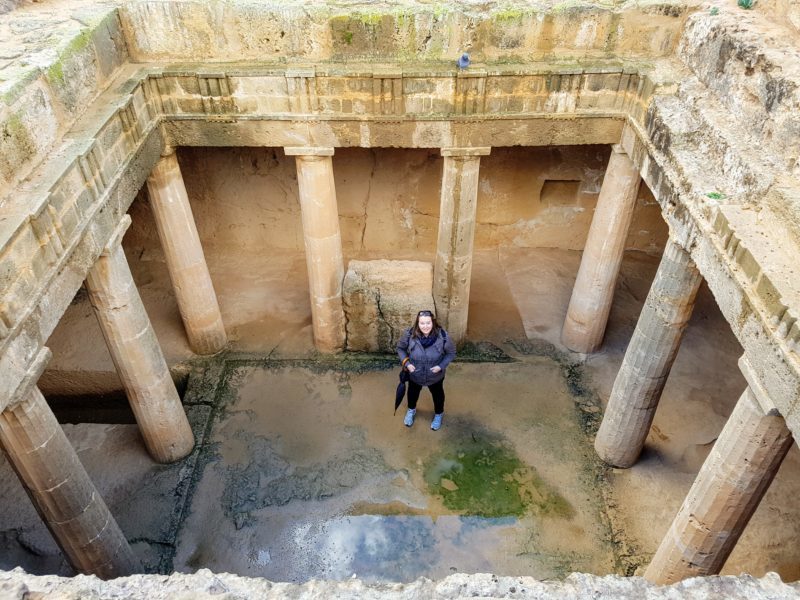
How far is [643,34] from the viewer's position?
6320 mm

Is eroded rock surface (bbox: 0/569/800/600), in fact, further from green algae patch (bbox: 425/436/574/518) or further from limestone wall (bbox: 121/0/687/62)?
limestone wall (bbox: 121/0/687/62)

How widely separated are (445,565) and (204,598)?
3.67 metres

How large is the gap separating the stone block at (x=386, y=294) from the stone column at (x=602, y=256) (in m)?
2.06

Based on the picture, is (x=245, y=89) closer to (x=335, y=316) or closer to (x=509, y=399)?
(x=335, y=316)

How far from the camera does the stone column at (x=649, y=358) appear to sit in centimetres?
540

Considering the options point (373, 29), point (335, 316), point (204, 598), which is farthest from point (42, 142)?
point (335, 316)

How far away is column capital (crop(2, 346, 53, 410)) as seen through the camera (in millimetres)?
4067

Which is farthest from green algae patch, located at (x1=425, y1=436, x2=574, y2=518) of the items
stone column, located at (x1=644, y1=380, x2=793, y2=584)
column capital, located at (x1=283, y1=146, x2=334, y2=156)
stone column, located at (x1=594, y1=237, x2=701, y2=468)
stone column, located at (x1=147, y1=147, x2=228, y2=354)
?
column capital, located at (x1=283, y1=146, x2=334, y2=156)

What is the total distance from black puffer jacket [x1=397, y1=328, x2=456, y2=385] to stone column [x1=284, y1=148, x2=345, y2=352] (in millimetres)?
1662

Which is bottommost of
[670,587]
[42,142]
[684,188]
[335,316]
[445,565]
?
[445,565]

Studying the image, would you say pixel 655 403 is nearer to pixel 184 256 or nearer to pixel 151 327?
pixel 151 327

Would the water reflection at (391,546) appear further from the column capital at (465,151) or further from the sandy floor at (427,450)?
the column capital at (465,151)

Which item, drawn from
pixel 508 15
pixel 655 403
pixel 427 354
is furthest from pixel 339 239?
pixel 655 403

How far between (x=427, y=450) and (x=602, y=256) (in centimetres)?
326
